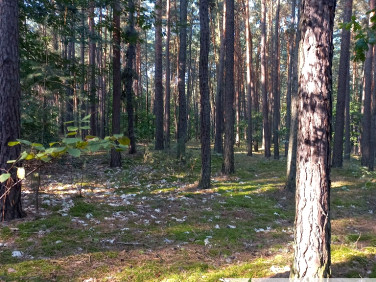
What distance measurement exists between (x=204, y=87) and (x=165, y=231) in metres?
5.18

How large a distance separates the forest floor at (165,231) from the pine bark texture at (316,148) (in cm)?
107

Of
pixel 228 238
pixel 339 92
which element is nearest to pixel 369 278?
pixel 228 238

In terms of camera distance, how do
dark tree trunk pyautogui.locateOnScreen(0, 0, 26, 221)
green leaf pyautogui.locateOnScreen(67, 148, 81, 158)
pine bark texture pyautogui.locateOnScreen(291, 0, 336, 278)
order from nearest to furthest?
green leaf pyautogui.locateOnScreen(67, 148, 81, 158) → pine bark texture pyautogui.locateOnScreen(291, 0, 336, 278) → dark tree trunk pyautogui.locateOnScreen(0, 0, 26, 221)

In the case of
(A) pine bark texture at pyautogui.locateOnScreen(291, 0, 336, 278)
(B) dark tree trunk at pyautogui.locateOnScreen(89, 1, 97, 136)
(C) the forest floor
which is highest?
(B) dark tree trunk at pyautogui.locateOnScreen(89, 1, 97, 136)

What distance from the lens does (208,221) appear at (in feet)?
21.4

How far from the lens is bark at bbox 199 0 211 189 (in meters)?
9.13

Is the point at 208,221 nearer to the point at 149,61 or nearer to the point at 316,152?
the point at 316,152

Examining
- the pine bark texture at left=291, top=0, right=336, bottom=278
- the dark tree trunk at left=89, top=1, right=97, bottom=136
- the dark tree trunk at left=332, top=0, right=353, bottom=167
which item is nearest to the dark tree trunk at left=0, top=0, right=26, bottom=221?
the dark tree trunk at left=89, top=1, right=97, bottom=136

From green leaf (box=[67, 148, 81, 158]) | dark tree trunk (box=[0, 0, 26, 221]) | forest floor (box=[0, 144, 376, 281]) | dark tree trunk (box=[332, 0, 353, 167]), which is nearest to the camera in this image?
green leaf (box=[67, 148, 81, 158])

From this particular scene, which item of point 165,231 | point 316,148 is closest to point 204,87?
point 165,231

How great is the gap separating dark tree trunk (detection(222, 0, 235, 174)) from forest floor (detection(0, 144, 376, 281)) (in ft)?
5.16

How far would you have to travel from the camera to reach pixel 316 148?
9.64ft

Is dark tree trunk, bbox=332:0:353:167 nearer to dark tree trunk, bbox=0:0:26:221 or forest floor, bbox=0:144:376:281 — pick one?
forest floor, bbox=0:144:376:281

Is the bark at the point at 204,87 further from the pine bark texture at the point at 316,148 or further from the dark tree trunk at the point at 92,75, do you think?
the pine bark texture at the point at 316,148
